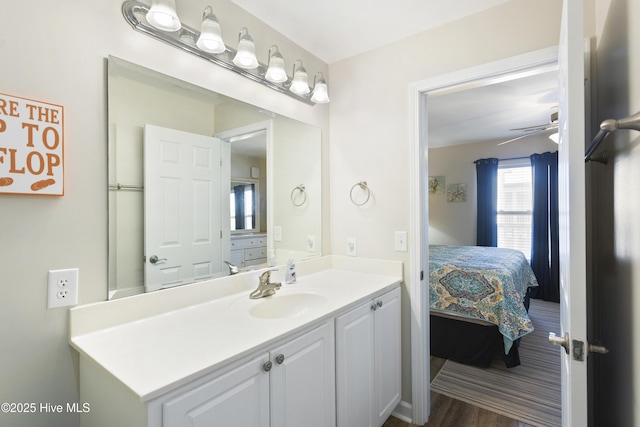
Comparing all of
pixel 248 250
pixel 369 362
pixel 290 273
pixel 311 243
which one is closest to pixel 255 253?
pixel 248 250

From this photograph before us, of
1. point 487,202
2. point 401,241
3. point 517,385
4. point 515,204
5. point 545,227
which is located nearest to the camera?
point 401,241

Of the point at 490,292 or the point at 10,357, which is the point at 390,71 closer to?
the point at 490,292

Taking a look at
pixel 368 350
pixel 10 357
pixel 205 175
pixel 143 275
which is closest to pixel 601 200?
pixel 368 350

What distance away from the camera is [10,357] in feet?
3.13

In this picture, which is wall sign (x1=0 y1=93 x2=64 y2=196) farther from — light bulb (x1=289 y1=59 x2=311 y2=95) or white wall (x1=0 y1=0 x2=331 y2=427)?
light bulb (x1=289 y1=59 x2=311 y2=95)

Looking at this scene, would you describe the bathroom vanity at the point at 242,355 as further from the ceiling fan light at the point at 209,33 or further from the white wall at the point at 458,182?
the white wall at the point at 458,182

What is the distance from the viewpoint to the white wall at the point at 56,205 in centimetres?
96

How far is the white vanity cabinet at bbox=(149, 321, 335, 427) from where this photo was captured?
2.69ft

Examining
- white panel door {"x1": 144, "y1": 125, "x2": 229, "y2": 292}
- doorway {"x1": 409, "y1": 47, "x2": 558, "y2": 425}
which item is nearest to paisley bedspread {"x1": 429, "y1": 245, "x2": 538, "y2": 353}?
doorway {"x1": 409, "y1": 47, "x2": 558, "y2": 425}

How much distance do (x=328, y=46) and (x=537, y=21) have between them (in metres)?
1.13

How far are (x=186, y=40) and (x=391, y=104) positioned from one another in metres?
1.20

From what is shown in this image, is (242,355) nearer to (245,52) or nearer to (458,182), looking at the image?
(245,52)

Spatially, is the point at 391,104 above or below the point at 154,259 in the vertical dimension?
above

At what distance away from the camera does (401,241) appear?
6.31 feet
